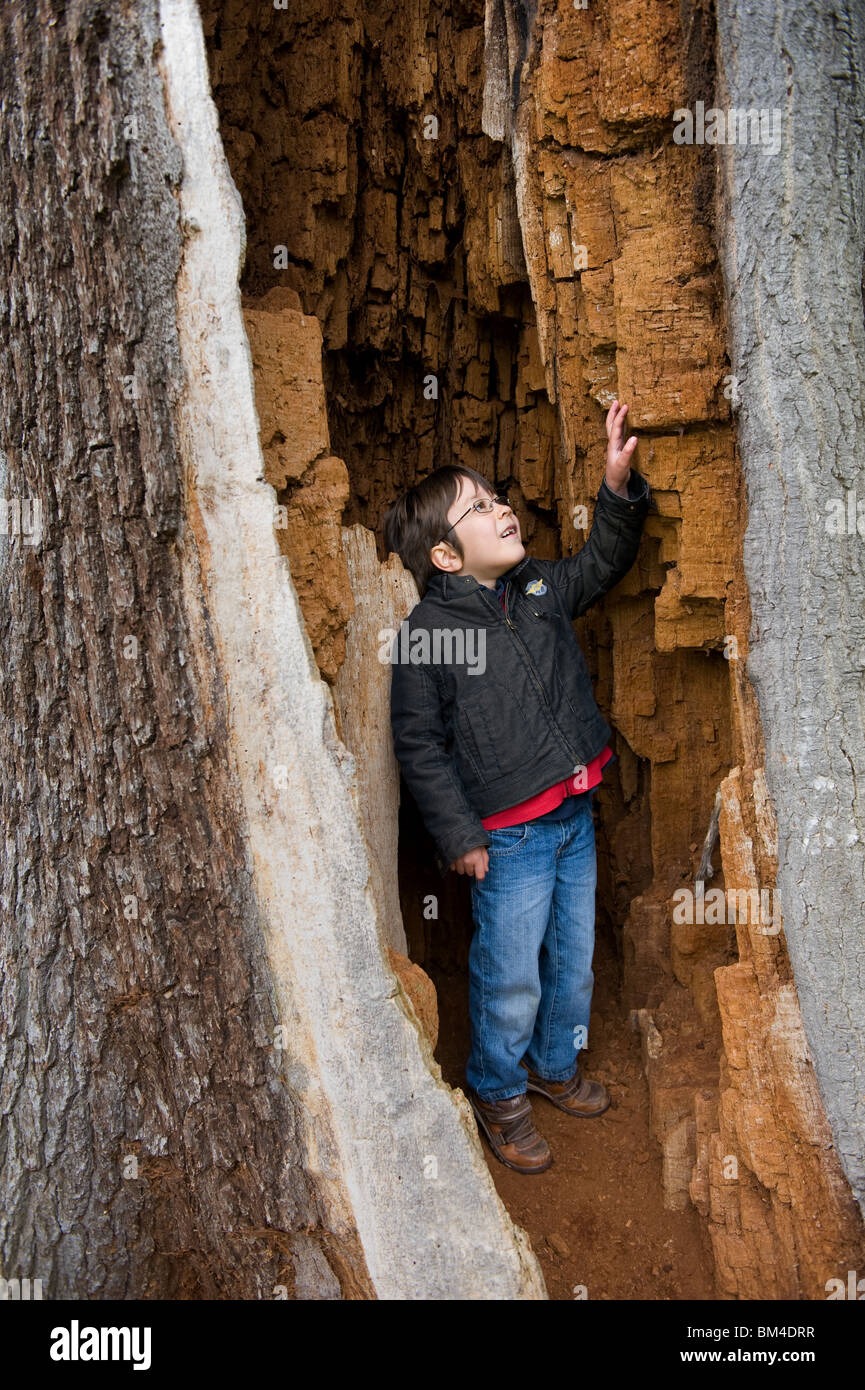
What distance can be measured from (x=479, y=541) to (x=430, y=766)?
719 millimetres

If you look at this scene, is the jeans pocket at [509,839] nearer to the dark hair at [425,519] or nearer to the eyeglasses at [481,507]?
the dark hair at [425,519]

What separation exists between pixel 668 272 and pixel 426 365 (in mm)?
1088

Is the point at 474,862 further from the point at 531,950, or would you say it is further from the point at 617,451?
the point at 617,451

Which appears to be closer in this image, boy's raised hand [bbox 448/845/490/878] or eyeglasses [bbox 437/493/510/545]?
boy's raised hand [bbox 448/845/490/878]

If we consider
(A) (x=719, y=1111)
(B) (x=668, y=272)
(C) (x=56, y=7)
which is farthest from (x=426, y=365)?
(A) (x=719, y=1111)

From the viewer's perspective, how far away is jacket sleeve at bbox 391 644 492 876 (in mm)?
2992

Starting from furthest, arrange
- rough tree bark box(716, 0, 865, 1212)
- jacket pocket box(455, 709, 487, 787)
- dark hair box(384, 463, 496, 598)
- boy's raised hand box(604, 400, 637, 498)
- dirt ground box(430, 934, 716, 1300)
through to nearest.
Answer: dark hair box(384, 463, 496, 598), jacket pocket box(455, 709, 487, 787), boy's raised hand box(604, 400, 637, 498), dirt ground box(430, 934, 716, 1300), rough tree bark box(716, 0, 865, 1212)

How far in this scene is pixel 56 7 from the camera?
234 cm

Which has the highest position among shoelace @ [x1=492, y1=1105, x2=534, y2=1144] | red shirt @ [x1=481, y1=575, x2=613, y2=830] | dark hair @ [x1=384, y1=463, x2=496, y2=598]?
dark hair @ [x1=384, y1=463, x2=496, y2=598]

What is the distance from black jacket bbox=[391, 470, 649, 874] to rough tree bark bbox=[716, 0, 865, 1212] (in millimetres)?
550

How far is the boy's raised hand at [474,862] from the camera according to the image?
9.92ft

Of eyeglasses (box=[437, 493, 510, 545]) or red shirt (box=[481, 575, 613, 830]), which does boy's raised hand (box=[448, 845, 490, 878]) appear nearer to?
red shirt (box=[481, 575, 613, 830])

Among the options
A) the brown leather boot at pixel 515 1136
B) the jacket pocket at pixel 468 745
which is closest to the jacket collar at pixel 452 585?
the jacket pocket at pixel 468 745

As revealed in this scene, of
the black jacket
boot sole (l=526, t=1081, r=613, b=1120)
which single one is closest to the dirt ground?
boot sole (l=526, t=1081, r=613, b=1120)
